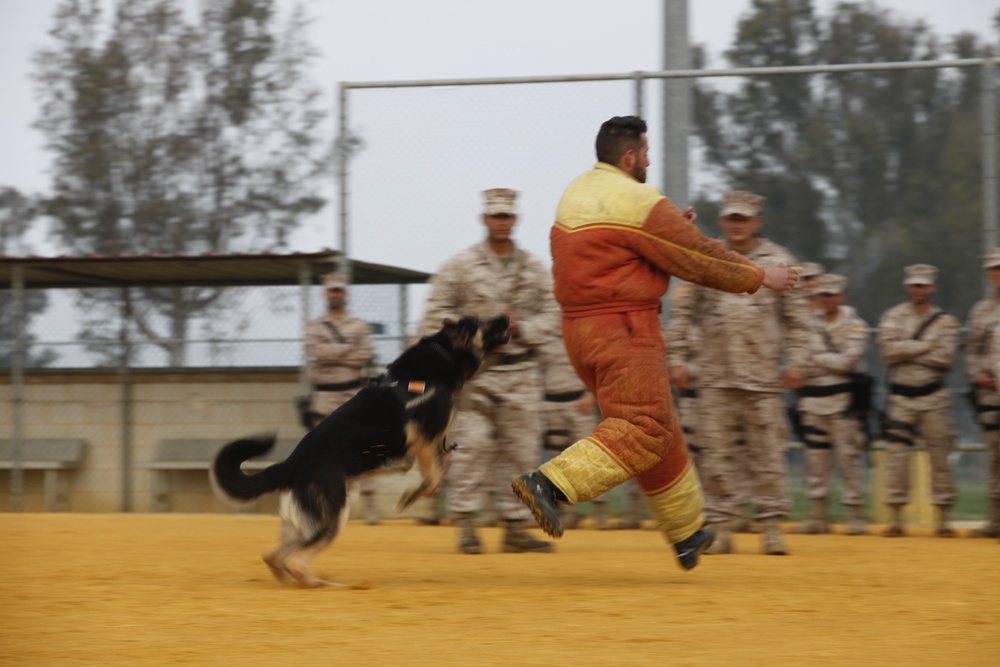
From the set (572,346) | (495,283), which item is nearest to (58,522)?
(495,283)

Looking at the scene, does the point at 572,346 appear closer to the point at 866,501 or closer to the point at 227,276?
the point at 866,501

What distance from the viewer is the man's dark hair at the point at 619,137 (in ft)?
21.7

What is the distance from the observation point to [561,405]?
11.1 meters

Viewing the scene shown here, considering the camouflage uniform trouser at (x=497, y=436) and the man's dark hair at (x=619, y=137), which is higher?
the man's dark hair at (x=619, y=137)

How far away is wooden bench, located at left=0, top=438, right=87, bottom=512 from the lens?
14.5m

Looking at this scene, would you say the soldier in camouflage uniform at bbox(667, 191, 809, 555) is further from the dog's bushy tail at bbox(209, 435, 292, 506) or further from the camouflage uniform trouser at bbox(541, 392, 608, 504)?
the dog's bushy tail at bbox(209, 435, 292, 506)

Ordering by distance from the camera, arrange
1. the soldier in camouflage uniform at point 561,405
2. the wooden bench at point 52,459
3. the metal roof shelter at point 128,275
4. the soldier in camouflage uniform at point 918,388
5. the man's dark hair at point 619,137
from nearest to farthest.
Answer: the man's dark hair at point 619,137 < the soldier in camouflage uniform at point 918,388 < the soldier in camouflage uniform at point 561,405 < the metal roof shelter at point 128,275 < the wooden bench at point 52,459

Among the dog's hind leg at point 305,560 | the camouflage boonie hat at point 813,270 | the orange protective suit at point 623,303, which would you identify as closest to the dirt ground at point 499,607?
the dog's hind leg at point 305,560

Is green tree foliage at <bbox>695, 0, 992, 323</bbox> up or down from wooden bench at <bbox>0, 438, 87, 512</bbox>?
up

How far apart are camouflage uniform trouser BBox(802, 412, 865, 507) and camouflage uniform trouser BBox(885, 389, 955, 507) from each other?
0.25 m

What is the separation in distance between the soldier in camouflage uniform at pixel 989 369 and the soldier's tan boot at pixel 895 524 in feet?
2.16

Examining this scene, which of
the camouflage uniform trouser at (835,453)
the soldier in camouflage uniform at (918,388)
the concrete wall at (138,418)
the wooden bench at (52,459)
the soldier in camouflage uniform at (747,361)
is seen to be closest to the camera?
the soldier in camouflage uniform at (747,361)

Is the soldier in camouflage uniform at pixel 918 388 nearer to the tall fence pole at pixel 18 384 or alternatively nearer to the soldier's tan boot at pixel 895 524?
the soldier's tan boot at pixel 895 524

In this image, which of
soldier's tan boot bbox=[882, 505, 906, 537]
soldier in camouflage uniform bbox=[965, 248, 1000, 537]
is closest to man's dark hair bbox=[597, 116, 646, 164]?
soldier in camouflage uniform bbox=[965, 248, 1000, 537]
